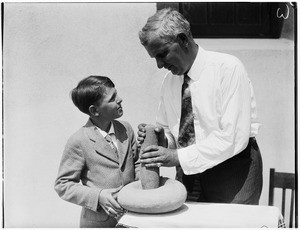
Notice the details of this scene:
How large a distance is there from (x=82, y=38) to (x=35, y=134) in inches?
29.8

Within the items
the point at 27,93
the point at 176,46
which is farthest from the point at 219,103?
the point at 27,93

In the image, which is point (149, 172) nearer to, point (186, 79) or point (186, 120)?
point (186, 120)

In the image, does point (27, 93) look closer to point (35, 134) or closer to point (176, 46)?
point (35, 134)

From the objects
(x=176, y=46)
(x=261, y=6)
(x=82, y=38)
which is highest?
(x=261, y=6)

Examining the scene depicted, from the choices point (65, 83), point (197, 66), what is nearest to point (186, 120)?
point (197, 66)

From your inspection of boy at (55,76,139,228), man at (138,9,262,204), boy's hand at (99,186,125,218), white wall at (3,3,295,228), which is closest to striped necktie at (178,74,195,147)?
man at (138,9,262,204)

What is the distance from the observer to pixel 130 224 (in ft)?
5.60

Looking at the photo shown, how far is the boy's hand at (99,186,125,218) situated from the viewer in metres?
1.93

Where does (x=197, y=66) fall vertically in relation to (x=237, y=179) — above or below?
above

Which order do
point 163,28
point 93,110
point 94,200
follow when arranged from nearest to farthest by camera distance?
point 163,28 → point 94,200 → point 93,110

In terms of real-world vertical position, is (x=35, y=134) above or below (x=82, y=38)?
below

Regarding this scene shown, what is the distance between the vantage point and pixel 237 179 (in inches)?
79.8

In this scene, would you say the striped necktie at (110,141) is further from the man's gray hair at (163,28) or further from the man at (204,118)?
the man's gray hair at (163,28)

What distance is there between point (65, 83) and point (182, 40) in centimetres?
151
